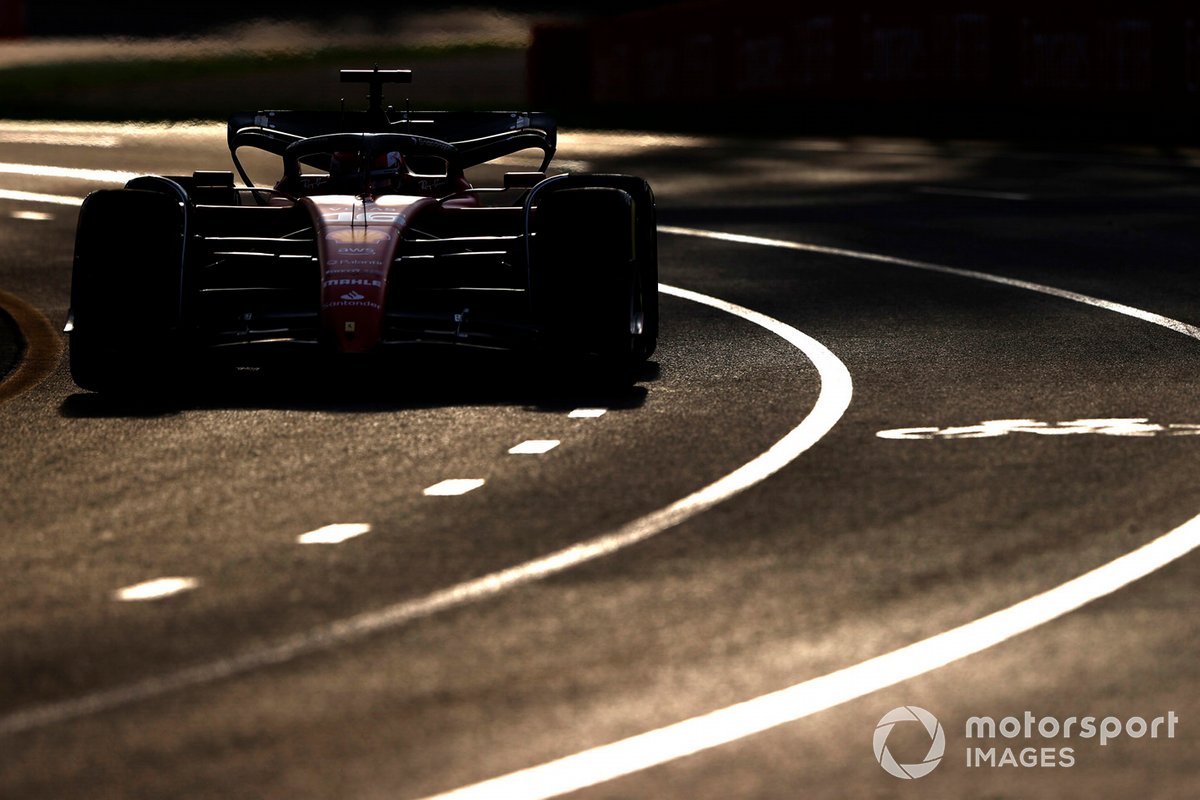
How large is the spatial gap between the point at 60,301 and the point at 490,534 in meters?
7.47

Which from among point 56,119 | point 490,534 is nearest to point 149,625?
point 490,534

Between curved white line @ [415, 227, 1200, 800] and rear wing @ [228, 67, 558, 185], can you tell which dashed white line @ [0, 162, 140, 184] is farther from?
curved white line @ [415, 227, 1200, 800]

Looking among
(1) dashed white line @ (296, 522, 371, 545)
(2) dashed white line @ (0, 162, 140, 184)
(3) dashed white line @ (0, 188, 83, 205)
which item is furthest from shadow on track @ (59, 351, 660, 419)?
(2) dashed white line @ (0, 162, 140, 184)

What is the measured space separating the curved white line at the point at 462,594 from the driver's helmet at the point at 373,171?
3.22m

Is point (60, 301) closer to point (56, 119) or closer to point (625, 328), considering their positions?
point (625, 328)

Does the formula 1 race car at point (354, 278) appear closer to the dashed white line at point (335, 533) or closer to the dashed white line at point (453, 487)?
the dashed white line at point (453, 487)

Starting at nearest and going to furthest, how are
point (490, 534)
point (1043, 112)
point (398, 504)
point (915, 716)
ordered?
point (915, 716), point (490, 534), point (398, 504), point (1043, 112)

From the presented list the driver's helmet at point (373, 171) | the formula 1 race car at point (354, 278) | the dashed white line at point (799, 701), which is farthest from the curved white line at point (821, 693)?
the driver's helmet at point (373, 171)

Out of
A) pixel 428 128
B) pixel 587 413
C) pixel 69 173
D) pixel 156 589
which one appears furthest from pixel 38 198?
pixel 156 589

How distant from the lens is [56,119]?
2984 cm

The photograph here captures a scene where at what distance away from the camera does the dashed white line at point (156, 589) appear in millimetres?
7039

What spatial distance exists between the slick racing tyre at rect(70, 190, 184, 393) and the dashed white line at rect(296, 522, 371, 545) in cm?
319

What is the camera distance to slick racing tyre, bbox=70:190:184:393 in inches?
428

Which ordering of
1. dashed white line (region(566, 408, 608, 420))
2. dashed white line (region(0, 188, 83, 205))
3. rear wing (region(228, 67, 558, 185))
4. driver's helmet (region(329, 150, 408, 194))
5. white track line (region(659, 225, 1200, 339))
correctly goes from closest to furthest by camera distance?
dashed white line (region(566, 408, 608, 420)) < driver's helmet (region(329, 150, 408, 194)) < white track line (region(659, 225, 1200, 339)) < rear wing (region(228, 67, 558, 185)) < dashed white line (region(0, 188, 83, 205))
